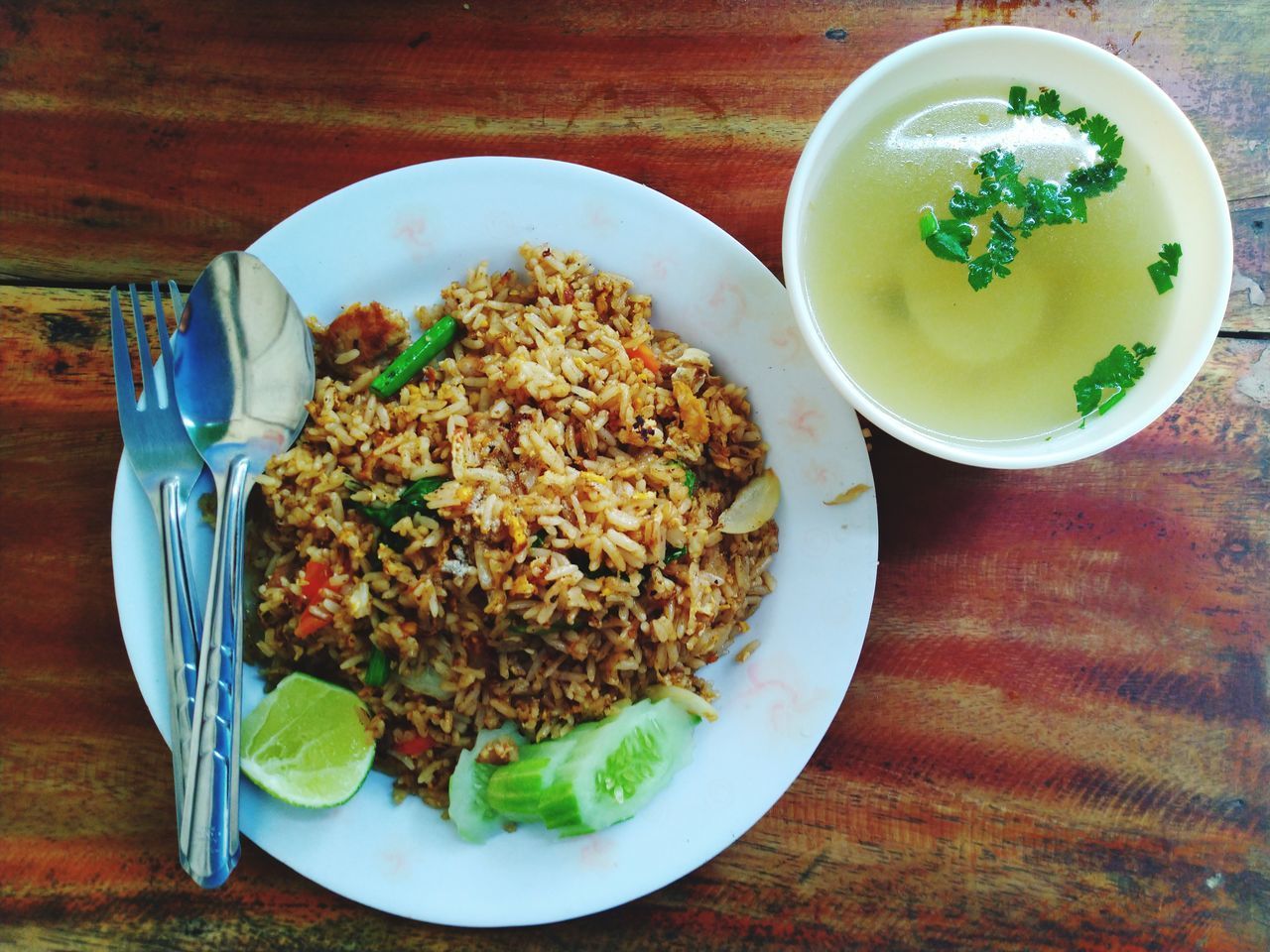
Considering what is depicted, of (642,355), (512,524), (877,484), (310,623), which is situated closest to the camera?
(512,524)

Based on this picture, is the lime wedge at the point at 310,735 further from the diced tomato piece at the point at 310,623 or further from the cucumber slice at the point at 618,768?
the cucumber slice at the point at 618,768

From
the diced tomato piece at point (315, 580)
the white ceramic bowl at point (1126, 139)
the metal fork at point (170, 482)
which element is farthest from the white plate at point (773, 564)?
the diced tomato piece at point (315, 580)

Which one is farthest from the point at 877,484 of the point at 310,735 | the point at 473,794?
the point at 310,735

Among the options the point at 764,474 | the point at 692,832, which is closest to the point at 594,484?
the point at 764,474

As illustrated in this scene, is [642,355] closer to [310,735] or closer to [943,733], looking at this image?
[310,735]

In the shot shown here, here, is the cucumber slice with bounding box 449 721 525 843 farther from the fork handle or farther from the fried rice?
the fork handle

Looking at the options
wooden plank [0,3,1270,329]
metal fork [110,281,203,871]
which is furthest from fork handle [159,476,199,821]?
wooden plank [0,3,1270,329]
